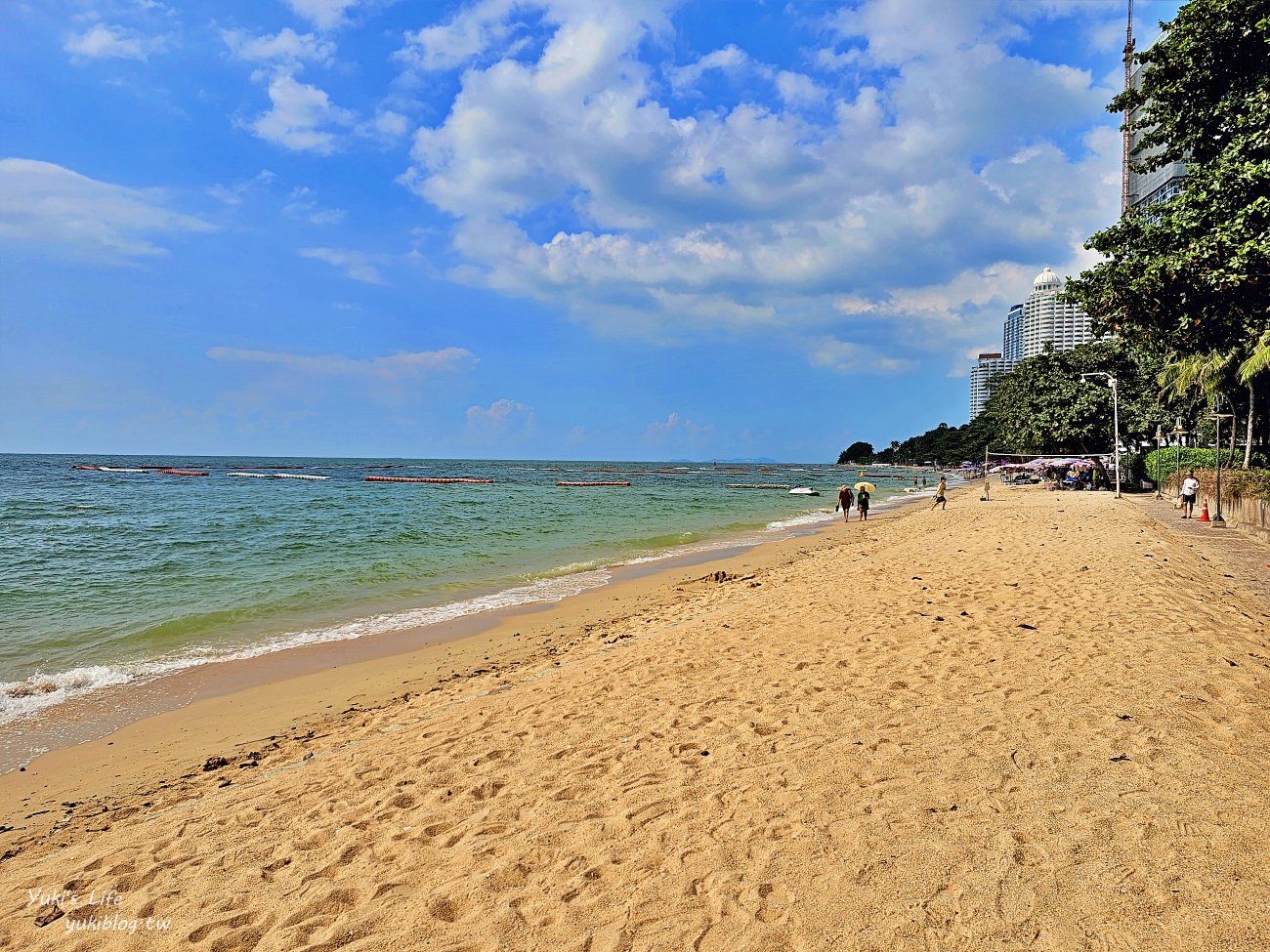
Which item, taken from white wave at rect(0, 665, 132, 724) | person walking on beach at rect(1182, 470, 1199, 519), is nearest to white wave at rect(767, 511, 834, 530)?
person walking on beach at rect(1182, 470, 1199, 519)

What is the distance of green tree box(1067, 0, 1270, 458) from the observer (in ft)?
37.5

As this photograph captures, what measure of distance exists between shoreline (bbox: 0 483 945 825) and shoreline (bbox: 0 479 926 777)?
2 centimetres

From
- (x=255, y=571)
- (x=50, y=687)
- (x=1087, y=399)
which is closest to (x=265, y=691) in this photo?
(x=50, y=687)

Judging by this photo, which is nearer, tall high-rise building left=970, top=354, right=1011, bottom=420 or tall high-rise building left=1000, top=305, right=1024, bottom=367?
tall high-rise building left=1000, top=305, right=1024, bottom=367

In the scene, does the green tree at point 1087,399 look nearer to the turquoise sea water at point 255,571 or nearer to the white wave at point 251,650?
the turquoise sea water at point 255,571

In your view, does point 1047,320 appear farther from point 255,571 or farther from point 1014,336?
point 255,571

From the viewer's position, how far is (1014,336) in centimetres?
17662

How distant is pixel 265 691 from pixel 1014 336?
681 feet

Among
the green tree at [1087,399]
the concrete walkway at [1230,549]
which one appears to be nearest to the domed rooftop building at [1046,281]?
the green tree at [1087,399]

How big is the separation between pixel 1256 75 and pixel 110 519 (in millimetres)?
36654

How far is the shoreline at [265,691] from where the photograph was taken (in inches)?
219

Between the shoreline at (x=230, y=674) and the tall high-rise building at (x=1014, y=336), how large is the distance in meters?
187

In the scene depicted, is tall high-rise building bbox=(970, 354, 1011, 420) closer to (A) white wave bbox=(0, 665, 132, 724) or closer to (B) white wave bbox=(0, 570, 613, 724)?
(B) white wave bbox=(0, 570, 613, 724)

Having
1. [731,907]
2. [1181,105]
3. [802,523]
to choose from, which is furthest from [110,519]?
[1181,105]
